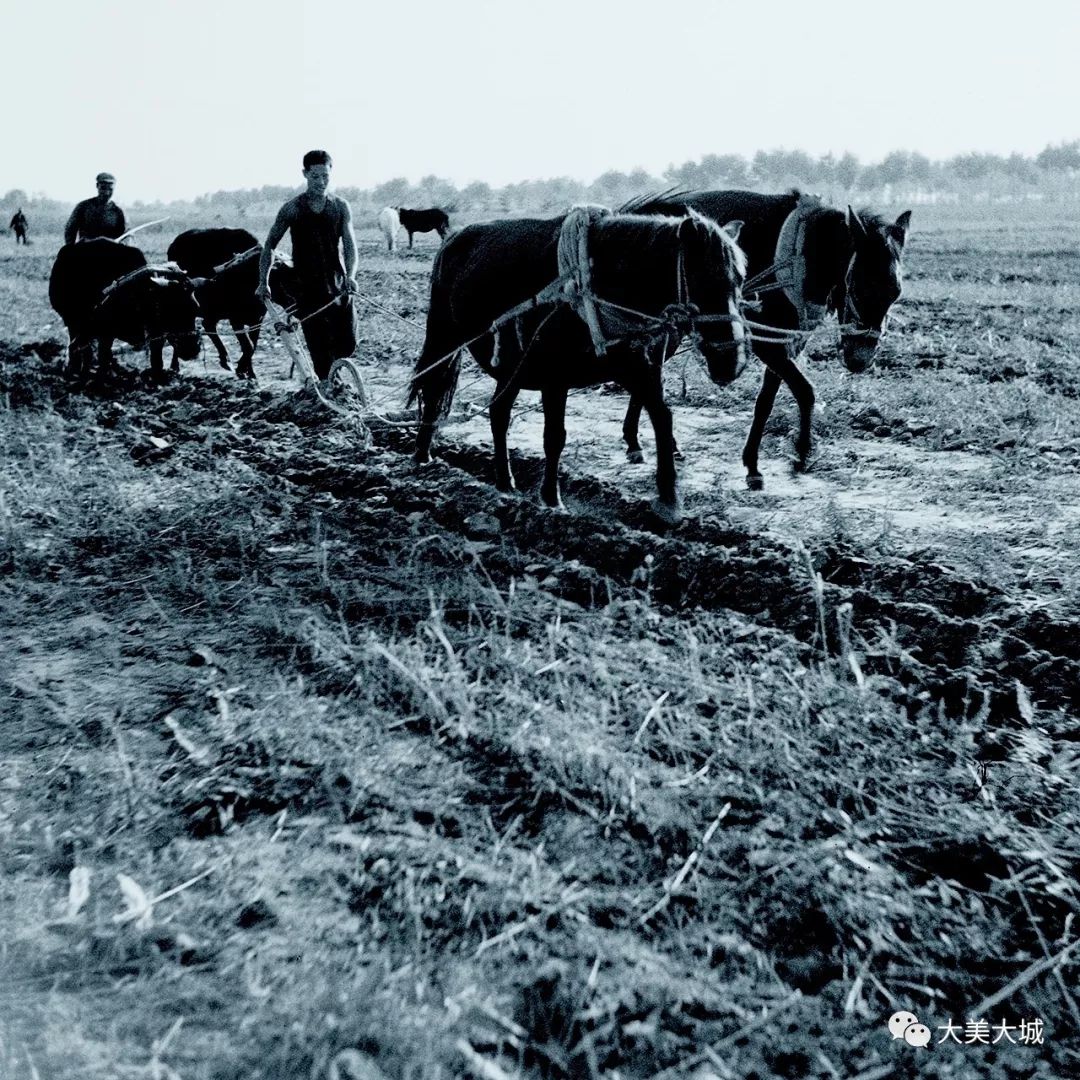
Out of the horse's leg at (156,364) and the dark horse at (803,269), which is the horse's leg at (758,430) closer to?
the dark horse at (803,269)

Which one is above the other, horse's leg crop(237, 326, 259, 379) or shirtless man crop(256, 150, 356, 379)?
shirtless man crop(256, 150, 356, 379)

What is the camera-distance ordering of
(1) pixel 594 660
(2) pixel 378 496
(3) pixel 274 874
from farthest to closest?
1. (2) pixel 378 496
2. (1) pixel 594 660
3. (3) pixel 274 874

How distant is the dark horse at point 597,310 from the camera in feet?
17.4

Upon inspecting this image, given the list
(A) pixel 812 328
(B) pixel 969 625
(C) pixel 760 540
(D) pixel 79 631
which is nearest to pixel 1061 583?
(B) pixel 969 625

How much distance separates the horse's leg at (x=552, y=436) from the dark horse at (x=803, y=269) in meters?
1.27

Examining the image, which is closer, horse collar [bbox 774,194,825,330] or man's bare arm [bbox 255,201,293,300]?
horse collar [bbox 774,194,825,330]

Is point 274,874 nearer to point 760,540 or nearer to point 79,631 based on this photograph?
point 79,631

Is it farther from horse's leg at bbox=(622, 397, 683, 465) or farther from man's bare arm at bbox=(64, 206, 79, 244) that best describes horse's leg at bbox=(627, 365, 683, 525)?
man's bare arm at bbox=(64, 206, 79, 244)

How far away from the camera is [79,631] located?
452cm

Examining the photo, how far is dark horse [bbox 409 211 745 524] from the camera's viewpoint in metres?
5.32

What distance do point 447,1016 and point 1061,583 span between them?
11.8ft

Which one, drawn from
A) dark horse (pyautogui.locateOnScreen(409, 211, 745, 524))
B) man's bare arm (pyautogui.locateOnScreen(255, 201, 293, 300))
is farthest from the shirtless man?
dark horse (pyautogui.locateOnScreen(409, 211, 745, 524))

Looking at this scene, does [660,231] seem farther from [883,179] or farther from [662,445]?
[883,179]

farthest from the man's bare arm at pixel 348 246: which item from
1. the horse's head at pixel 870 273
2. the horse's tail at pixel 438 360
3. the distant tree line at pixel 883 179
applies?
the distant tree line at pixel 883 179
